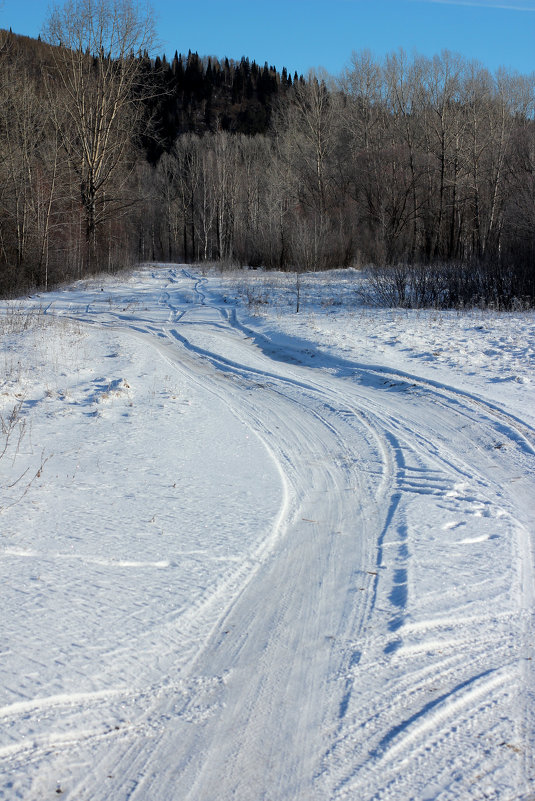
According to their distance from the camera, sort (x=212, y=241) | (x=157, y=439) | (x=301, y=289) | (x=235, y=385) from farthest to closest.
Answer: (x=212, y=241), (x=301, y=289), (x=235, y=385), (x=157, y=439)

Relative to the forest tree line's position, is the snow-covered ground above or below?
below

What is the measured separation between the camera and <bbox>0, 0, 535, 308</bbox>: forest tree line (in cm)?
2295

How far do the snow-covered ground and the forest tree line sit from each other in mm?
12824

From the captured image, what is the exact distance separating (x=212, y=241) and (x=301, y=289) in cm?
3299

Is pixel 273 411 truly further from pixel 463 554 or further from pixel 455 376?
pixel 463 554

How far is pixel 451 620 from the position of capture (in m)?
3.03

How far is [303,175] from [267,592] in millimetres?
44338

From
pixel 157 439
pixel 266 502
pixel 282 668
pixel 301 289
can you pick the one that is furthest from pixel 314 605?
pixel 301 289

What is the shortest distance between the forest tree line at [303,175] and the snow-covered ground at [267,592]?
1282 cm

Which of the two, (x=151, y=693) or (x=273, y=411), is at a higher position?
(x=273, y=411)

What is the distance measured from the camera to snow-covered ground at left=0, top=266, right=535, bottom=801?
216 centimetres

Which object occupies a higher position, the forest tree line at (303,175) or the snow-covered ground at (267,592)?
the forest tree line at (303,175)

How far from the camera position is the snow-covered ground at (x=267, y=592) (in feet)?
7.07

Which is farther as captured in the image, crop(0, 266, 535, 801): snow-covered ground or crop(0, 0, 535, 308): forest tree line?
crop(0, 0, 535, 308): forest tree line
